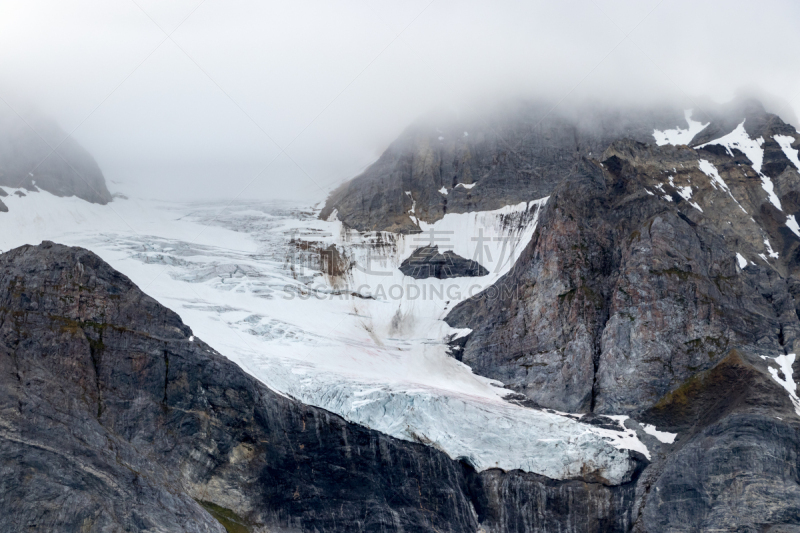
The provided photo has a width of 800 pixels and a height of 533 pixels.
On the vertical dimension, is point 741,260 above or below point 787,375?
above

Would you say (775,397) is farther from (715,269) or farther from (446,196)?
(446,196)

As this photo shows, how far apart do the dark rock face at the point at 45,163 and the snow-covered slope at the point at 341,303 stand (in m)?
3.94

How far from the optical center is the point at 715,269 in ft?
289

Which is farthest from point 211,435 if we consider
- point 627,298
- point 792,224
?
point 792,224

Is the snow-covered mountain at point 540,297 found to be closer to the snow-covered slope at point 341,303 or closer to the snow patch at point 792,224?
the snow-covered slope at point 341,303

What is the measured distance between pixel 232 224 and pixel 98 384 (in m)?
66.8

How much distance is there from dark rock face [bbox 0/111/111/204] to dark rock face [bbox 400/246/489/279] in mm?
59871

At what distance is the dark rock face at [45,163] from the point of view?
122m

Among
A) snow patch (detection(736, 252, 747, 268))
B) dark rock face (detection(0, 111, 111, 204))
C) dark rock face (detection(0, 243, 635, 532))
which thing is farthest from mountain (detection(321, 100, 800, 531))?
dark rock face (detection(0, 111, 111, 204))

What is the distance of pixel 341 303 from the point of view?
111750 mm

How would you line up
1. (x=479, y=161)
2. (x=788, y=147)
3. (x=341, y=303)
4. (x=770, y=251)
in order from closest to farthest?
(x=770, y=251) → (x=341, y=303) → (x=788, y=147) → (x=479, y=161)

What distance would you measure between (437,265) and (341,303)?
19.0 meters

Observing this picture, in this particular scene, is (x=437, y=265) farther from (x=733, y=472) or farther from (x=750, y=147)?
(x=733, y=472)

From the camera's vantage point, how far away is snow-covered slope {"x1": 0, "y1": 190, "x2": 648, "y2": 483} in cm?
7338
